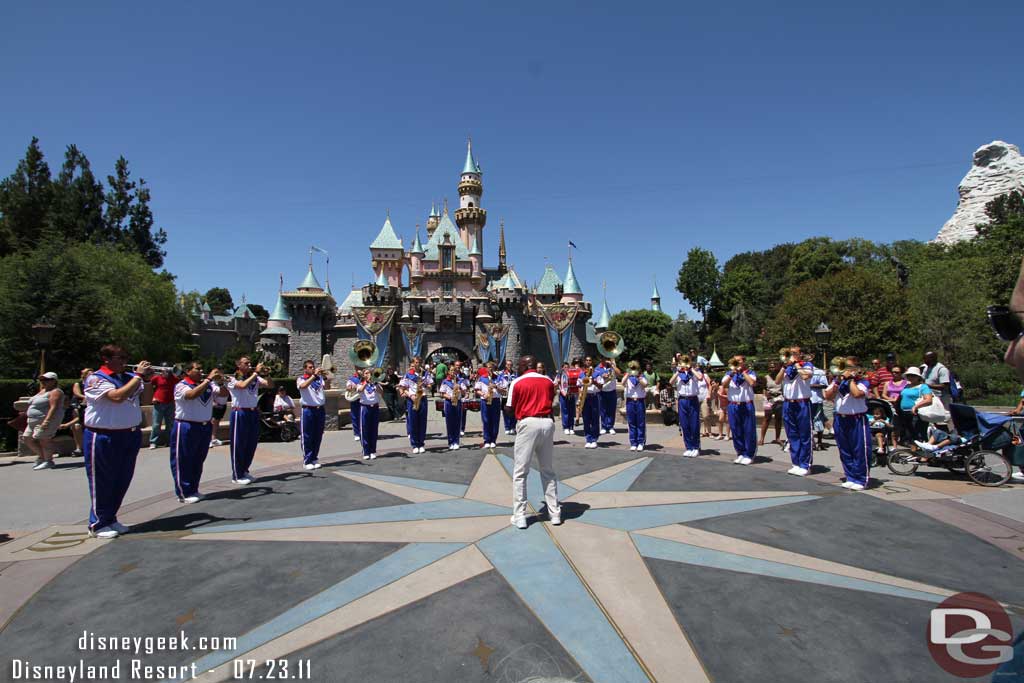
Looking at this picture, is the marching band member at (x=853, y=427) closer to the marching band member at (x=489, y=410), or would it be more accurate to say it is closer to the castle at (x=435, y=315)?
the marching band member at (x=489, y=410)

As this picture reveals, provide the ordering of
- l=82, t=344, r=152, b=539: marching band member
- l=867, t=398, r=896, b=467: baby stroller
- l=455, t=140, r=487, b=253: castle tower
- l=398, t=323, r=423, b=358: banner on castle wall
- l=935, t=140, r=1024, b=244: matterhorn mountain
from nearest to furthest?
l=82, t=344, r=152, b=539: marching band member → l=867, t=398, r=896, b=467: baby stroller → l=398, t=323, r=423, b=358: banner on castle wall → l=455, t=140, r=487, b=253: castle tower → l=935, t=140, r=1024, b=244: matterhorn mountain

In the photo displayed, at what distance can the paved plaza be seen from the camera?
309 cm

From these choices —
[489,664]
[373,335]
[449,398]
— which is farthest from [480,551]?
[373,335]

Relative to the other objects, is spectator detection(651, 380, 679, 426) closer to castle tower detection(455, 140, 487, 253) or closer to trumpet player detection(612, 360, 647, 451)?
trumpet player detection(612, 360, 647, 451)

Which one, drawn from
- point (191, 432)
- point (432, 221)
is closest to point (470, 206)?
point (432, 221)

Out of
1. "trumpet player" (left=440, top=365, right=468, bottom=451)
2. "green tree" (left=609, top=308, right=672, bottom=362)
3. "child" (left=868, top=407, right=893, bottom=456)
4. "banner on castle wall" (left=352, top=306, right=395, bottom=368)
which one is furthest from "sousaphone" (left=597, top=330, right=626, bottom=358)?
"green tree" (left=609, top=308, right=672, bottom=362)

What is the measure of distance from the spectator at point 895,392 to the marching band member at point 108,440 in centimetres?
1283

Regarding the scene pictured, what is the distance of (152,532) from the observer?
17.8 feet

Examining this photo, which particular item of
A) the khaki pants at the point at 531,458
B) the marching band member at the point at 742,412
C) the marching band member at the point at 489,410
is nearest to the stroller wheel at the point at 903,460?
the marching band member at the point at 742,412

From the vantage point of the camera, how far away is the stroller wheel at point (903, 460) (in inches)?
311

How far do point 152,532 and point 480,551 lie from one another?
153 inches

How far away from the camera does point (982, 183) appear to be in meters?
95.4

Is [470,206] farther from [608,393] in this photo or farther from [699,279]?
[608,393]

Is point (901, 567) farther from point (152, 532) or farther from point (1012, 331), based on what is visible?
point (152, 532)
